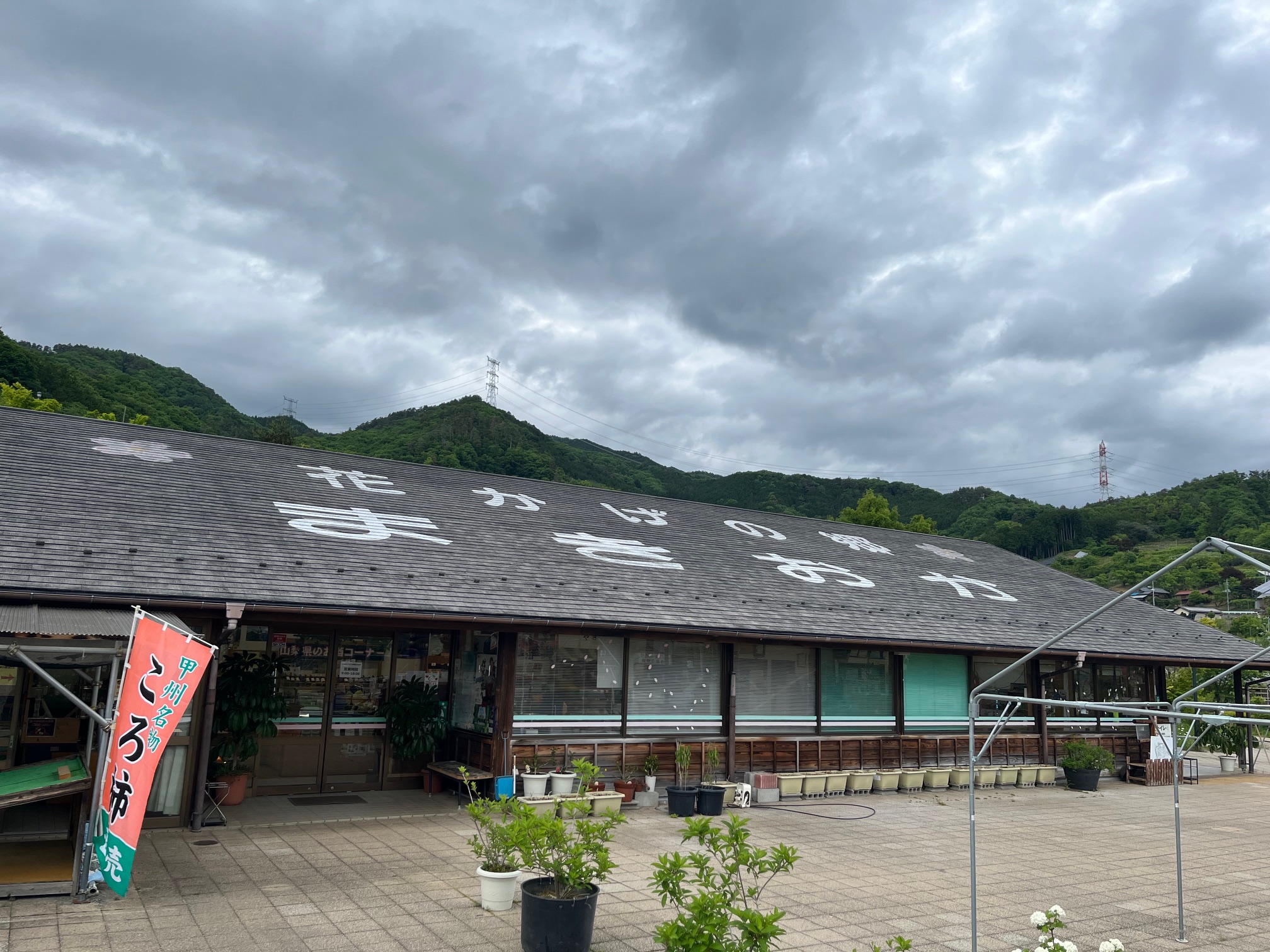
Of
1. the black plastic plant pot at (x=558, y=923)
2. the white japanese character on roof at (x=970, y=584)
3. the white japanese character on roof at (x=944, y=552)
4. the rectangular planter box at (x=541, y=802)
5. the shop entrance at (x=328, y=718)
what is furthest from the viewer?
the white japanese character on roof at (x=944, y=552)

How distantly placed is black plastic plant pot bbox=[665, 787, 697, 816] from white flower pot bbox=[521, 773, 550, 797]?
1714 millimetres

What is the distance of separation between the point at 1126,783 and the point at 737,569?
28.2 feet

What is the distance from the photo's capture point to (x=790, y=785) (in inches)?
500

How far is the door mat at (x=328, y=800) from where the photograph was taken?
10367 millimetres

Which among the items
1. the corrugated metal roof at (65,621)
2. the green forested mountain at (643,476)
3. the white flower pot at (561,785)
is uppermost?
the green forested mountain at (643,476)

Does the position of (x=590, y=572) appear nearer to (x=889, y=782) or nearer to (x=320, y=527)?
(x=320, y=527)

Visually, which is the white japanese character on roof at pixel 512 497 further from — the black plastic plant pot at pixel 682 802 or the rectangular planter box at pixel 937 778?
the rectangular planter box at pixel 937 778

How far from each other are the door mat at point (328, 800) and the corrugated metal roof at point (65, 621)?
364 centimetres

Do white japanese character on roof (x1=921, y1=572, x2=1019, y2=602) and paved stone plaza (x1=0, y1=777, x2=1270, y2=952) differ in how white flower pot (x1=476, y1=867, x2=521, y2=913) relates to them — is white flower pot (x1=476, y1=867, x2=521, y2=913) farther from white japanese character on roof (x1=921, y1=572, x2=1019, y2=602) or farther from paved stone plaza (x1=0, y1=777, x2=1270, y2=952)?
white japanese character on roof (x1=921, y1=572, x2=1019, y2=602)

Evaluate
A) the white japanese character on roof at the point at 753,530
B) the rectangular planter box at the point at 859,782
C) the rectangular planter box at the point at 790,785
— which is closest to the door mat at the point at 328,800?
the rectangular planter box at the point at 790,785

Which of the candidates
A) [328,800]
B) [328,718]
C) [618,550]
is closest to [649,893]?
[328,800]

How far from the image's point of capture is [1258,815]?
12750mm

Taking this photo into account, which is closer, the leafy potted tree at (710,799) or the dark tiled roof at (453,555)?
the dark tiled roof at (453,555)

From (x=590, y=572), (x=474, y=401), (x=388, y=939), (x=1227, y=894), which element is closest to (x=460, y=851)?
(x=388, y=939)
